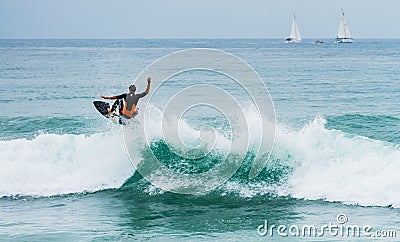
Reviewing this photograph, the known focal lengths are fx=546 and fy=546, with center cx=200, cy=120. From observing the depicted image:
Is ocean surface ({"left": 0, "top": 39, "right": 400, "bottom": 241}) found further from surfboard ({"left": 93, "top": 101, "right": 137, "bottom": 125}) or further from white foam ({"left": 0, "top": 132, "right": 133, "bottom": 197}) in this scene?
surfboard ({"left": 93, "top": 101, "right": 137, "bottom": 125})

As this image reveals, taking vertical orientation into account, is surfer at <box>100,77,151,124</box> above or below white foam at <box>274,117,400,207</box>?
above

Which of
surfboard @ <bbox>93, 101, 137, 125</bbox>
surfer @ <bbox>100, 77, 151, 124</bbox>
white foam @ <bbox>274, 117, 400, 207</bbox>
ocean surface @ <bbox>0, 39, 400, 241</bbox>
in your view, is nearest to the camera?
ocean surface @ <bbox>0, 39, 400, 241</bbox>

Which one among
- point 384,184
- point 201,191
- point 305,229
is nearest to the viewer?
point 305,229

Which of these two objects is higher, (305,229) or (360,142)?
(360,142)

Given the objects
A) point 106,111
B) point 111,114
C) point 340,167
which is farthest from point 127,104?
point 340,167

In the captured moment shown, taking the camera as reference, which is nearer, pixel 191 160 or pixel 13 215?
pixel 13 215

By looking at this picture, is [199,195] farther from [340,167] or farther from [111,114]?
[340,167]

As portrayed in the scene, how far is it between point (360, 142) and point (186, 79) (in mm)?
24621

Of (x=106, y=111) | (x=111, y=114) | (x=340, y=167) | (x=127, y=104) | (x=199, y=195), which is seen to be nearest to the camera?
(x=199, y=195)

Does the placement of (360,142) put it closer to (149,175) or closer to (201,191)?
(201,191)

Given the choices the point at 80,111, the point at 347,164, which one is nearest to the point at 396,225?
the point at 347,164

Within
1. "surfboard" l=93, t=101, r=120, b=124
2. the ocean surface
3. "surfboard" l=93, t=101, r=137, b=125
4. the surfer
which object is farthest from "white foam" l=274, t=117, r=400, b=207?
"surfboard" l=93, t=101, r=120, b=124

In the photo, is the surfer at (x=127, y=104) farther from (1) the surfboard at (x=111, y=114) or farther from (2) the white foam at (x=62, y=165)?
(2) the white foam at (x=62, y=165)

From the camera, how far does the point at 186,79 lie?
4119 cm
